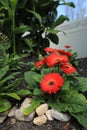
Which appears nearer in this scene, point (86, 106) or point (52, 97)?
point (86, 106)

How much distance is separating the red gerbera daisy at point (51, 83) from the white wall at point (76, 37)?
282cm

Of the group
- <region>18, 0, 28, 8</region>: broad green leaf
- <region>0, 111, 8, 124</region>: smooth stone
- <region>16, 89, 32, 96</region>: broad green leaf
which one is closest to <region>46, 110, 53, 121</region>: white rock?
<region>16, 89, 32, 96</region>: broad green leaf

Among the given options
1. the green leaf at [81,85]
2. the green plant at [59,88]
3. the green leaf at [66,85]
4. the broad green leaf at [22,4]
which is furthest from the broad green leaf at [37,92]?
the broad green leaf at [22,4]

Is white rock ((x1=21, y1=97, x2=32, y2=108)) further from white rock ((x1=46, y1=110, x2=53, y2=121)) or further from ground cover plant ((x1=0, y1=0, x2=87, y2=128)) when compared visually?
white rock ((x1=46, y1=110, x2=53, y2=121))

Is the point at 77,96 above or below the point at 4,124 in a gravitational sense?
above

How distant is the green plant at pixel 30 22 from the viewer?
4.96 metres

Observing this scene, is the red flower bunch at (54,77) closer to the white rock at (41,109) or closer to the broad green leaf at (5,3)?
the white rock at (41,109)

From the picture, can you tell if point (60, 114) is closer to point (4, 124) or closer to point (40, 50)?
point (4, 124)

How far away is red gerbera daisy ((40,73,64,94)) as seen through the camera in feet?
9.11

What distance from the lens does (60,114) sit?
282cm

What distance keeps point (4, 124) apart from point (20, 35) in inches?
99.1

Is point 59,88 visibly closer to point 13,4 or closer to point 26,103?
point 26,103

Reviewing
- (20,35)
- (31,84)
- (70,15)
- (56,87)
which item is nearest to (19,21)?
(20,35)

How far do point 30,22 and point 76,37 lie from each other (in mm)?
883
